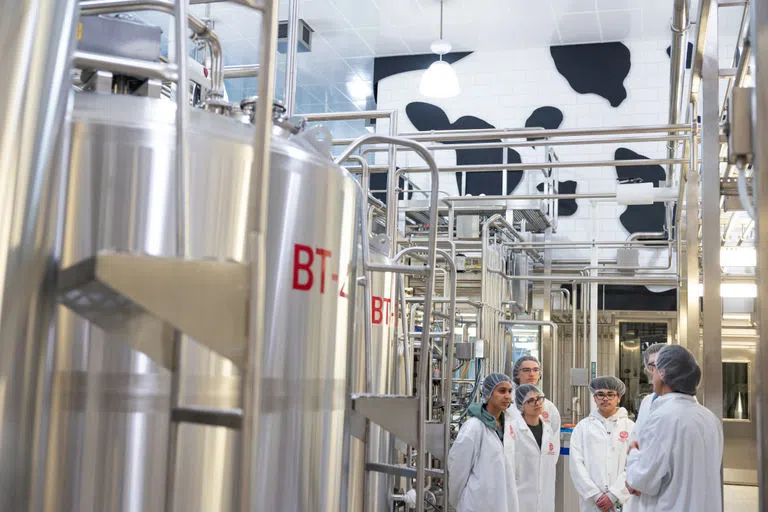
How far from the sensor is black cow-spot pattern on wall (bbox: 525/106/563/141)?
10695 millimetres

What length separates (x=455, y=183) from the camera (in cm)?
1103

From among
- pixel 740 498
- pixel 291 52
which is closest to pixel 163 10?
pixel 291 52

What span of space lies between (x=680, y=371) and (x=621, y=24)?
716cm

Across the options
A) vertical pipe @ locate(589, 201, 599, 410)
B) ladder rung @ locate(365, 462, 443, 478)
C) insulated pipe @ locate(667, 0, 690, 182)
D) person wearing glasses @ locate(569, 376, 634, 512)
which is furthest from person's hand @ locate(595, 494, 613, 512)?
vertical pipe @ locate(589, 201, 599, 410)

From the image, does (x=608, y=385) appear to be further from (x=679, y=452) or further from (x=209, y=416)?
(x=209, y=416)

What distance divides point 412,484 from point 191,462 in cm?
386

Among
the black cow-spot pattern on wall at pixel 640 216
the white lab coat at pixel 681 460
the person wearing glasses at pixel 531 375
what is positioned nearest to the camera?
the white lab coat at pixel 681 460

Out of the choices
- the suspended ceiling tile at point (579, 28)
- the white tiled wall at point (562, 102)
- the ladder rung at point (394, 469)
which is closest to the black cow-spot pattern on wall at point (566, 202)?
the white tiled wall at point (562, 102)

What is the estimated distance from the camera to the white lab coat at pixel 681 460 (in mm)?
3770

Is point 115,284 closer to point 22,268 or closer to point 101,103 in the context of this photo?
point 22,268

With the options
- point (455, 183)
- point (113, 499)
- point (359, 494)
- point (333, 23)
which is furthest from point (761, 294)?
point (455, 183)

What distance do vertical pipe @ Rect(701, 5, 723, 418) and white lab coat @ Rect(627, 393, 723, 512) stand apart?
148 millimetres

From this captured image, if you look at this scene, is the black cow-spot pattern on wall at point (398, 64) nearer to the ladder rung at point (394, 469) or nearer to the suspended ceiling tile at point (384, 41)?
the suspended ceiling tile at point (384, 41)

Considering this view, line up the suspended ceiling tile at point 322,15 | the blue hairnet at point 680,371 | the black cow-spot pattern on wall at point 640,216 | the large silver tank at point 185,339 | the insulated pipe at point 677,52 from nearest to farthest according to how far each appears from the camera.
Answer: the large silver tank at point 185,339, the blue hairnet at point 680,371, the insulated pipe at point 677,52, the suspended ceiling tile at point 322,15, the black cow-spot pattern on wall at point 640,216
